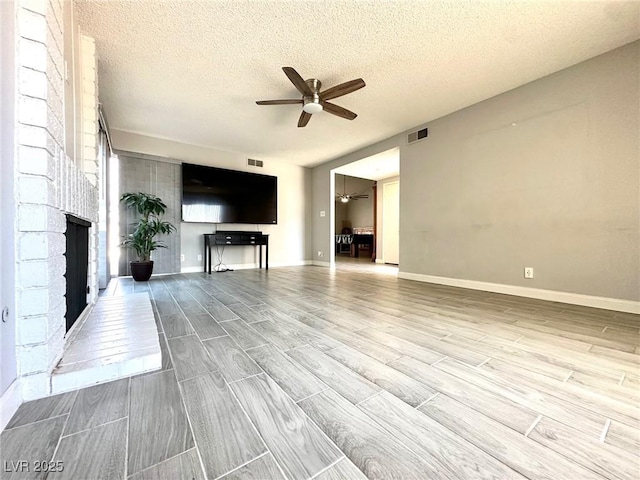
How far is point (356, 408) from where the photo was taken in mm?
1009

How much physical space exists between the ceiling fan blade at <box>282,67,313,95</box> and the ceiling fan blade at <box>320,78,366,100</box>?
18 centimetres

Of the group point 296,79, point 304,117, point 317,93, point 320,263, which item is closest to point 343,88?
point 317,93

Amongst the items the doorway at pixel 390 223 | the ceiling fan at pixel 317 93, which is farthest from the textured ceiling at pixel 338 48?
the doorway at pixel 390 223

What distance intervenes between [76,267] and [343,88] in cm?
286

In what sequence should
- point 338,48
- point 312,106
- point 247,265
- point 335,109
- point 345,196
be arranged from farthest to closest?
1. point 345,196
2. point 247,265
3. point 335,109
4. point 312,106
5. point 338,48

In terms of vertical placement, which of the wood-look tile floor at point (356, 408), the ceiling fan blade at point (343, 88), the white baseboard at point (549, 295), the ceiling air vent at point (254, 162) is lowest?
the wood-look tile floor at point (356, 408)

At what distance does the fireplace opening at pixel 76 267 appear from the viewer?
5.22 ft

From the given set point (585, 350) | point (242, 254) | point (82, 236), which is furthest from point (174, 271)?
point (585, 350)

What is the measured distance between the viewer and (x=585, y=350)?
5.08ft

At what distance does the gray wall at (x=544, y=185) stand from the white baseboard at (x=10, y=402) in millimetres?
4100

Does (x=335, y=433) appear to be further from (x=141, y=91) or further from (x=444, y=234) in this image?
(x=141, y=91)

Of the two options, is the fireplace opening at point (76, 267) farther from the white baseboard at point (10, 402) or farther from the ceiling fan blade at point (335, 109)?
the ceiling fan blade at point (335, 109)

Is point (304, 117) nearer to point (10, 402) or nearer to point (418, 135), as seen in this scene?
point (418, 135)

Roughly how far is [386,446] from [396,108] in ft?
12.5
